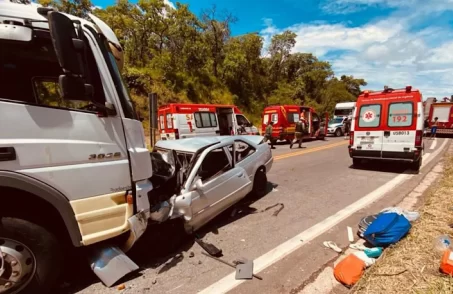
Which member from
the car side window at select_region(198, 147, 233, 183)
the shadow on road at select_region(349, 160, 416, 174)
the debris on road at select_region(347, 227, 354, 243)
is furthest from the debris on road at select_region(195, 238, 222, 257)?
the shadow on road at select_region(349, 160, 416, 174)

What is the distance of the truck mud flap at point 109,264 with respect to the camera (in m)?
2.95

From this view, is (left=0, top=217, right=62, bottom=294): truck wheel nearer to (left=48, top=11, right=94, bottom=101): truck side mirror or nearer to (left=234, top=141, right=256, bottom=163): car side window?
(left=48, top=11, right=94, bottom=101): truck side mirror

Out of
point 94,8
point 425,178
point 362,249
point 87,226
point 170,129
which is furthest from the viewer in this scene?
point 94,8

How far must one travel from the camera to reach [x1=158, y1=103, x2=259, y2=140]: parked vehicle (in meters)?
13.4

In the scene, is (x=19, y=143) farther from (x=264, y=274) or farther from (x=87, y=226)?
(x=264, y=274)

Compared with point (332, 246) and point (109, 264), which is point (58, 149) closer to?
point (109, 264)

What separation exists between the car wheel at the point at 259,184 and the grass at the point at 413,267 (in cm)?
297

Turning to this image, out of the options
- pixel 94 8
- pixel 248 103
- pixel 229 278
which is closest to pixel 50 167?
pixel 229 278

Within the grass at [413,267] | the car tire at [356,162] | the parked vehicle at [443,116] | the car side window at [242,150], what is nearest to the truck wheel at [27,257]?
the grass at [413,267]

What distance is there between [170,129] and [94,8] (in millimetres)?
15489

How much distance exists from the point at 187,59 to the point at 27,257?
80.5ft

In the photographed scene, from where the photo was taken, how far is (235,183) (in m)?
4.96

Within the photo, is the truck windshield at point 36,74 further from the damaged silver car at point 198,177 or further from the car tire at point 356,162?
the car tire at point 356,162

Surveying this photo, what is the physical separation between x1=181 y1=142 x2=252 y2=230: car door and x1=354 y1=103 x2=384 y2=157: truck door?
5.73m
